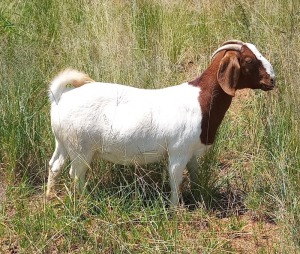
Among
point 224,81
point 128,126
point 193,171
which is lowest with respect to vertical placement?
point 193,171

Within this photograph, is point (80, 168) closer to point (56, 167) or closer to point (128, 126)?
point (56, 167)

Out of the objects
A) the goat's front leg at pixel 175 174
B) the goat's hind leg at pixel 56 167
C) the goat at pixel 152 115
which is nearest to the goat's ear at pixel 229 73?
the goat at pixel 152 115

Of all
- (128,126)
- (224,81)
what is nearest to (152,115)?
(128,126)

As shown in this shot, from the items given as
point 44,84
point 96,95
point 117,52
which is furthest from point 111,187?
point 117,52

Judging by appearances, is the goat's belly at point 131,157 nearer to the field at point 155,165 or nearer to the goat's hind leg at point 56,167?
the field at point 155,165

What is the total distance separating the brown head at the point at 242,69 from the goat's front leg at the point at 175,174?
0.50 metres

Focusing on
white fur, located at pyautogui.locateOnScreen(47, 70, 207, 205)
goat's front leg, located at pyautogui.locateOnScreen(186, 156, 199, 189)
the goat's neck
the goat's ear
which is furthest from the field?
the goat's ear

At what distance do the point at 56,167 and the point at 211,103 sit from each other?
1055mm

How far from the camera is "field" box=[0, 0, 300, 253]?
370 centimetres

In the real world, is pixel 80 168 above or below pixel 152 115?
below

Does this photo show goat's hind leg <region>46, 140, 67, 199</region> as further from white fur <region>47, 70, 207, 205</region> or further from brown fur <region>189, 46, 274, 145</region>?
brown fur <region>189, 46, 274, 145</region>

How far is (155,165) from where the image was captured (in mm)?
Result: 4328

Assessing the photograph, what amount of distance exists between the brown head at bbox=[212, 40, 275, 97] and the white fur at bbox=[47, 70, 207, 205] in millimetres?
209

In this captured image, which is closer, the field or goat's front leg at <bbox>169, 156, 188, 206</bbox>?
the field
